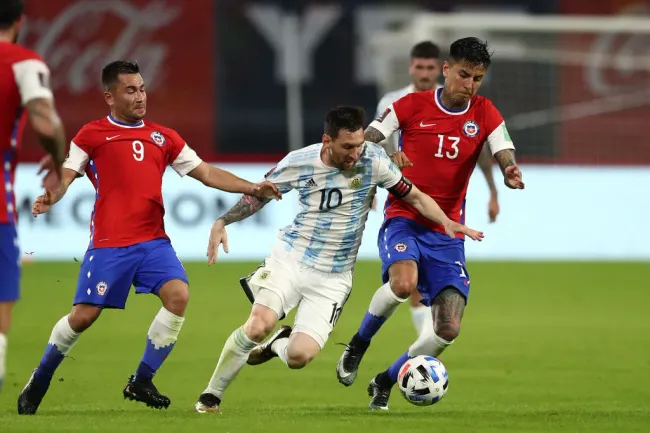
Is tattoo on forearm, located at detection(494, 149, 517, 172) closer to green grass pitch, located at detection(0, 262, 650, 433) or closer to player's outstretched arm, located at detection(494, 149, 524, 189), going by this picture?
player's outstretched arm, located at detection(494, 149, 524, 189)

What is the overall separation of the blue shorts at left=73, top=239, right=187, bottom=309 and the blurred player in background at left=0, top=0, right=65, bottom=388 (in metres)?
1.47

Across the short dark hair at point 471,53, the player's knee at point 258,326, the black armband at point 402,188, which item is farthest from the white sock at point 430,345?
the short dark hair at point 471,53

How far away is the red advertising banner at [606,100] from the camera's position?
2106 centimetres

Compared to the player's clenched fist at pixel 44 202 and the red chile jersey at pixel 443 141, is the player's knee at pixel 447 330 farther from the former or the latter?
the player's clenched fist at pixel 44 202

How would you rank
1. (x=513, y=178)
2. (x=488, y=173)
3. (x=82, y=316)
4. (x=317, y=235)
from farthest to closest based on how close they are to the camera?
(x=488, y=173) < (x=317, y=235) < (x=513, y=178) < (x=82, y=316)

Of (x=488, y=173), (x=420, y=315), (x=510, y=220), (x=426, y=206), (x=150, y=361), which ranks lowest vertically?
(x=510, y=220)

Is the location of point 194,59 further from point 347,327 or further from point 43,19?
point 347,327

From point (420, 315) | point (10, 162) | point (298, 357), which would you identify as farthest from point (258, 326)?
point (420, 315)

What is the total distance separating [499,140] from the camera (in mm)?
8047

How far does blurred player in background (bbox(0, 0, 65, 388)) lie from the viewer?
573cm

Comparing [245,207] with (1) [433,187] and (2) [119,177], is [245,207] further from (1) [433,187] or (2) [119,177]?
(1) [433,187]

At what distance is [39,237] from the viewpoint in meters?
17.2

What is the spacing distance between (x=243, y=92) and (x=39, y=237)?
7.80 m

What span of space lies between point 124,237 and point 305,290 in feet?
3.66
